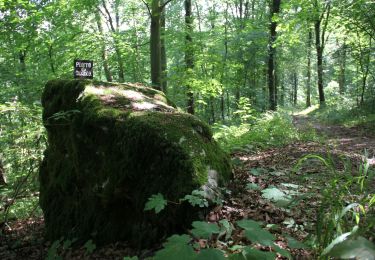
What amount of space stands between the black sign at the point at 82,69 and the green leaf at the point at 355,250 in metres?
5.24

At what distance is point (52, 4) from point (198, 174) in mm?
10768

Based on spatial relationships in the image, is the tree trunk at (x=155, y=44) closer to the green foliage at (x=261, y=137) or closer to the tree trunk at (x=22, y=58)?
the green foliage at (x=261, y=137)

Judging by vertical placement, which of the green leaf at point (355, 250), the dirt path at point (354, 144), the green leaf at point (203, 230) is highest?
the green leaf at point (355, 250)

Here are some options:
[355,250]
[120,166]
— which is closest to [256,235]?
[355,250]

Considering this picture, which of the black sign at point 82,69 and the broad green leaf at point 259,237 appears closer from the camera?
the broad green leaf at point 259,237

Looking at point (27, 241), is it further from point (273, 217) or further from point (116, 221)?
point (273, 217)

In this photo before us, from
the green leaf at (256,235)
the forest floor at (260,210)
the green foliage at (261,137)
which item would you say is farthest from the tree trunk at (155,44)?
the green leaf at (256,235)

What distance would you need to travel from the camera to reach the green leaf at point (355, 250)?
3.66 feet

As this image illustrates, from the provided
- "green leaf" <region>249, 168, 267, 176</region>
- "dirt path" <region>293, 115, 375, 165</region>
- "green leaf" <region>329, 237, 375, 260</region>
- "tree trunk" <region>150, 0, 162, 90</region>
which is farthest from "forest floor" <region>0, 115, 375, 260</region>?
"tree trunk" <region>150, 0, 162, 90</region>

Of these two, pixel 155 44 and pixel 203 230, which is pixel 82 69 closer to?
pixel 203 230

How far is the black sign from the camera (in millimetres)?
5629

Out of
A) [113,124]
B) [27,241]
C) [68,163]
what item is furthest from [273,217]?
[27,241]

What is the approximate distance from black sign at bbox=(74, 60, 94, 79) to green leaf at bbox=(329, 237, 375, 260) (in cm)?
524

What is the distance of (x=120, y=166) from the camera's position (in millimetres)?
3867
